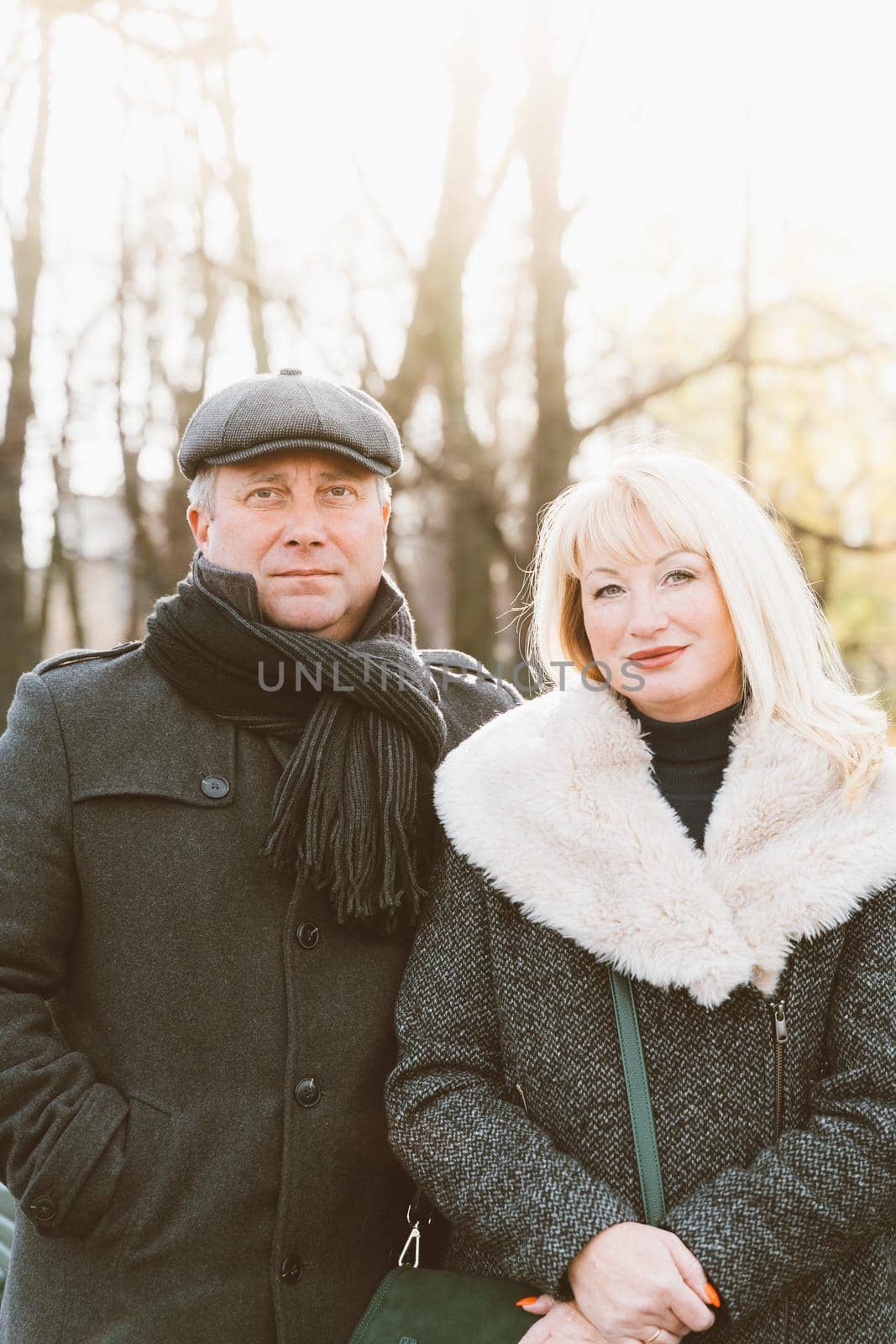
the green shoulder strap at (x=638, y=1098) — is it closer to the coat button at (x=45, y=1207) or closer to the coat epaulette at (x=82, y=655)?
the coat button at (x=45, y=1207)

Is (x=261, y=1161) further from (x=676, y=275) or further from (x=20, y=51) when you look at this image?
(x=676, y=275)

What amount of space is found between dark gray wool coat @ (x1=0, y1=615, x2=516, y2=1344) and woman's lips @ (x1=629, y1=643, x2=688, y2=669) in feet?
2.30

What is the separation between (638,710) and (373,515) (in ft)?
2.28

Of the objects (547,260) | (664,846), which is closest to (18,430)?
(547,260)

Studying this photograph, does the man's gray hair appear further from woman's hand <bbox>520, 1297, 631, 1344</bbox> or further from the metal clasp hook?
woman's hand <bbox>520, 1297, 631, 1344</bbox>

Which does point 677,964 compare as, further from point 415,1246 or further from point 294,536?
point 294,536

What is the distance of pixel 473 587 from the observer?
1033cm

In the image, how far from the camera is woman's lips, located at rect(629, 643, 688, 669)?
205cm

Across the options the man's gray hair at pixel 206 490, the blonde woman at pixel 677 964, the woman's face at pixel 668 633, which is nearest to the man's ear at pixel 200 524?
the man's gray hair at pixel 206 490

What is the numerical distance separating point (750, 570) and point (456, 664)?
90 cm

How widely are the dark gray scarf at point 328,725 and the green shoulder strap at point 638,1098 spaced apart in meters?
0.42

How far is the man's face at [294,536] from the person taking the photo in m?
2.33

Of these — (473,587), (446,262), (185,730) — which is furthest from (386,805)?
(446,262)

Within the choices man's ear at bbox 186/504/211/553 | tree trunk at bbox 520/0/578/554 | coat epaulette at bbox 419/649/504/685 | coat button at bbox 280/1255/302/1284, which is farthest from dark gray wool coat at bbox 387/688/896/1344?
tree trunk at bbox 520/0/578/554
